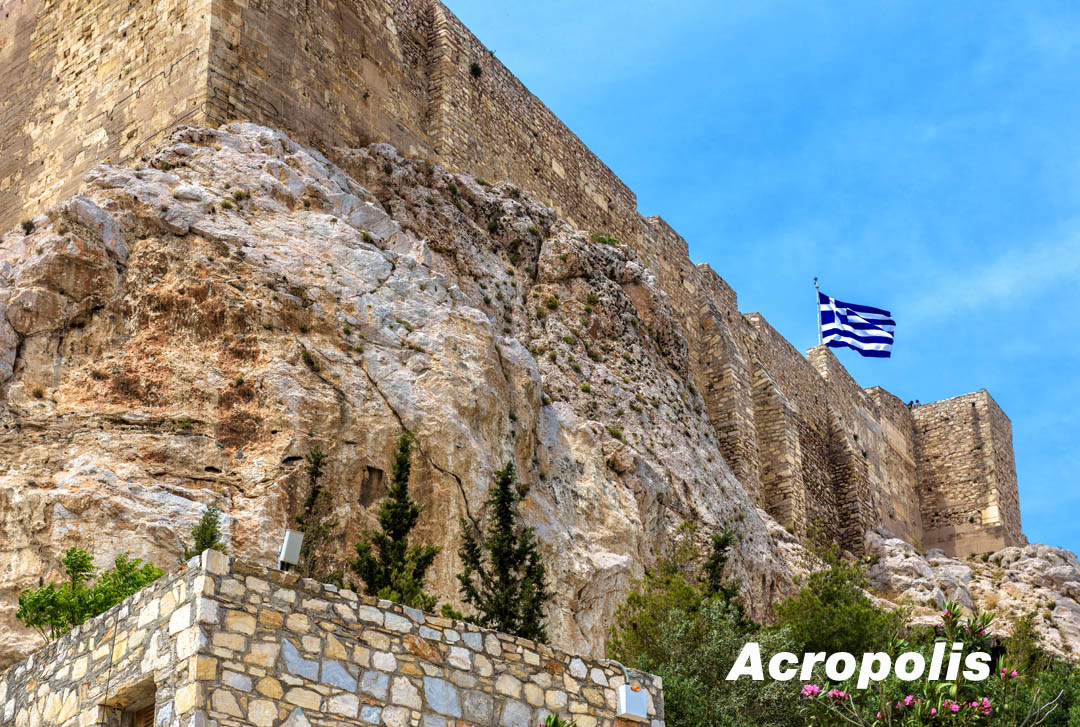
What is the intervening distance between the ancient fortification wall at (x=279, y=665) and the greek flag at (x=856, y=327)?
99.1ft


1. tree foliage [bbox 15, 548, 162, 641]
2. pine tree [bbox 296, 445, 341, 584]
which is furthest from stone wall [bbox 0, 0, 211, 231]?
tree foliage [bbox 15, 548, 162, 641]

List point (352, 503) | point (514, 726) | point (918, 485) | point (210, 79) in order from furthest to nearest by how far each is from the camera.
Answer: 1. point (918, 485)
2. point (210, 79)
3. point (352, 503)
4. point (514, 726)

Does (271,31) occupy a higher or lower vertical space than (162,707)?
higher

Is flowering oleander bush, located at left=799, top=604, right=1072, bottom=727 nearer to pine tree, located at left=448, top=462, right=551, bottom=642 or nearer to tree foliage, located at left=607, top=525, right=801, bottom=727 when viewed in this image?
tree foliage, located at left=607, top=525, right=801, bottom=727

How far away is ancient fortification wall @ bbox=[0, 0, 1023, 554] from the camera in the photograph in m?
20.7

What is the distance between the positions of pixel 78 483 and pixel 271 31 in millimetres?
9491

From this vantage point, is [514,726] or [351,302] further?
[351,302]

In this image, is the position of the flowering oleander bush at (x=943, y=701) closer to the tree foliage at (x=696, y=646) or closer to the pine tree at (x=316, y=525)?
the tree foliage at (x=696, y=646)

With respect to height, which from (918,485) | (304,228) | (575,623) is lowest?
(575,623)

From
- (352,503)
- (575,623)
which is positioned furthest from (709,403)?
(352,503)

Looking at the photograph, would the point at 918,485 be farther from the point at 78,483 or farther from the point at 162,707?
the point at 162,707

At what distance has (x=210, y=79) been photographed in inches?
787

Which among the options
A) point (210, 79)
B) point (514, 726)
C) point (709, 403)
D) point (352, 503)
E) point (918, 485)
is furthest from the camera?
point (918, 485)

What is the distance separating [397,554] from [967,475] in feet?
113
